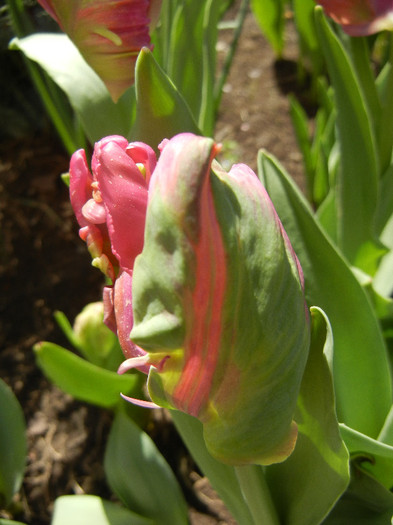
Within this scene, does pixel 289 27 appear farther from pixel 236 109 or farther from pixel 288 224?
pixel 288 224

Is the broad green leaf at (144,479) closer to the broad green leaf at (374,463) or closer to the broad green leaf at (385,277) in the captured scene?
the broad green leaf at (374,463)

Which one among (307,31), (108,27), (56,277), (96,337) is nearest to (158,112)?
(108,27)

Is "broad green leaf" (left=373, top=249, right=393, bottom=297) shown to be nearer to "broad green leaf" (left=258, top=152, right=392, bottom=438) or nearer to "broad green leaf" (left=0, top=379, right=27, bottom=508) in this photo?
"broad green leaf" (left=258, top=152, right=392, bottom=438)

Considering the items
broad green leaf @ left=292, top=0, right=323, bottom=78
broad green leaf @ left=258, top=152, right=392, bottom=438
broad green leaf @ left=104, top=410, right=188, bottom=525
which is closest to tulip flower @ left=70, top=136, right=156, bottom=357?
broad green leaf @ left=258, top=152, right=392, bottom=438

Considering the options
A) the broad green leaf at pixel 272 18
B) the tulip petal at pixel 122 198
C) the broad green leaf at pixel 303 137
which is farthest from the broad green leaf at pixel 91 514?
the broad green leaf at pixel 272 18

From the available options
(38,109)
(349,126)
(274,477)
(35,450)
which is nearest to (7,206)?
(38,109)

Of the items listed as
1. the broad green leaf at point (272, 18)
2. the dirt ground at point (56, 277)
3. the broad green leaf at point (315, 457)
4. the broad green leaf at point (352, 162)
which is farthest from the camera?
the broad green leaf at point (272, 18)
